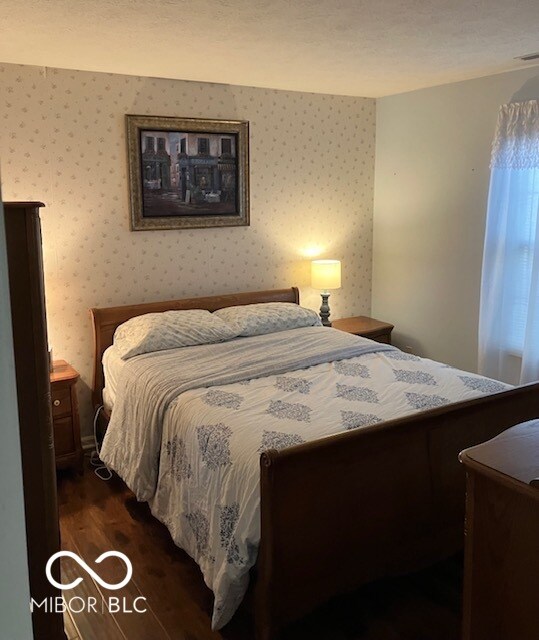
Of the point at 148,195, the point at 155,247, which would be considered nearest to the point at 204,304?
the point at 155,247

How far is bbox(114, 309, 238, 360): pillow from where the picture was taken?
3.46 m

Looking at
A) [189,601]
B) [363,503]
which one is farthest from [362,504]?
[189,601]

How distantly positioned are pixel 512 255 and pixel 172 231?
7.17ft

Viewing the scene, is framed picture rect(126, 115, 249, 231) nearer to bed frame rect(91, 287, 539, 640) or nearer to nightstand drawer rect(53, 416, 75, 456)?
nightstand drawer rect(53, 416, 75, 456)

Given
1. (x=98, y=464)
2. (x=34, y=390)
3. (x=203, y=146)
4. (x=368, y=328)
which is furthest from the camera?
(x=368, y=328)

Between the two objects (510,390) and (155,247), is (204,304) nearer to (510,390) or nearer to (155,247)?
(155,247)

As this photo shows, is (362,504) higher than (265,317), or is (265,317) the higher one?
(265,317)

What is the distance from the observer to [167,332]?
3531 millimetres

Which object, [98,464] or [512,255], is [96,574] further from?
[512,255]

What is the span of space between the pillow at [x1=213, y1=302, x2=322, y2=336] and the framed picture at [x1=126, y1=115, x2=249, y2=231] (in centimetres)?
63

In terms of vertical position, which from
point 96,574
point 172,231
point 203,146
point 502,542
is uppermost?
point 203,146

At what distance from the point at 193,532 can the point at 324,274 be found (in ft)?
7.72

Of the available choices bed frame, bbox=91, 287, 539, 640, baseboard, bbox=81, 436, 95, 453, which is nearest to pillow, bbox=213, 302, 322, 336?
baseboard, bbox=81, 436, 95, 453

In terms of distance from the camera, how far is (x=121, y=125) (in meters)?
3.68
